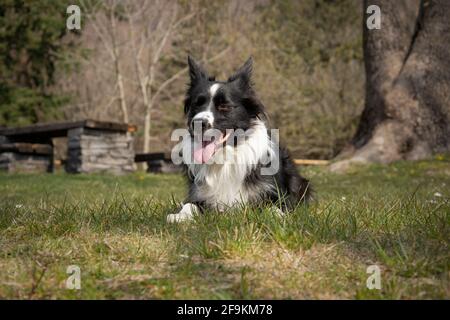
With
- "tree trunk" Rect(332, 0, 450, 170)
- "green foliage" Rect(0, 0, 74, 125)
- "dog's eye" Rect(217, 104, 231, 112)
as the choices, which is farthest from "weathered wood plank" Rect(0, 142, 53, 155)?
"dog's eye" Rect(217, 104, 231, 112)

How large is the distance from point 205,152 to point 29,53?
17502 mm

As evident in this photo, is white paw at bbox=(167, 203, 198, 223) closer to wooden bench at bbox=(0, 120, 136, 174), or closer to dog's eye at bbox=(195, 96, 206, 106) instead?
dog's eye at bbox=(195, 96, 206, 106)

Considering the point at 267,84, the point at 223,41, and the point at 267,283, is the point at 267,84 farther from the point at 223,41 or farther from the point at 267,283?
the point at 267,283

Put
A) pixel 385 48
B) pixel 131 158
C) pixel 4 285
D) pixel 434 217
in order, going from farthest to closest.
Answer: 1. pixel 131 158
2. pixel 385 48
3. pixel 434 217
4. pixel 4 285

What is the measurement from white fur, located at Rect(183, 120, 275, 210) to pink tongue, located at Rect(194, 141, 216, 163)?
0.08 m

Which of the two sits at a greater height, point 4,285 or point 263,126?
point 263,126

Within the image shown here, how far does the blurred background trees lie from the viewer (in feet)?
74.1

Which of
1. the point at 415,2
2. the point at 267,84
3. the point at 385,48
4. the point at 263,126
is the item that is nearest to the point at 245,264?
the point at 263,126

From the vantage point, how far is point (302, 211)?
3941 mm

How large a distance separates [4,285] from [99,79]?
2154 centimetres

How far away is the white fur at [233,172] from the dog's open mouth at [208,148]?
8cm

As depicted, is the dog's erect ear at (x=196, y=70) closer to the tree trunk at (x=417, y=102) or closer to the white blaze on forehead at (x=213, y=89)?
the white blaze on forehead at (x=213, y=89)

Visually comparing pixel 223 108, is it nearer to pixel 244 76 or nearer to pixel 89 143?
pixel 244 76

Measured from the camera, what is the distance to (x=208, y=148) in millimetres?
4926
